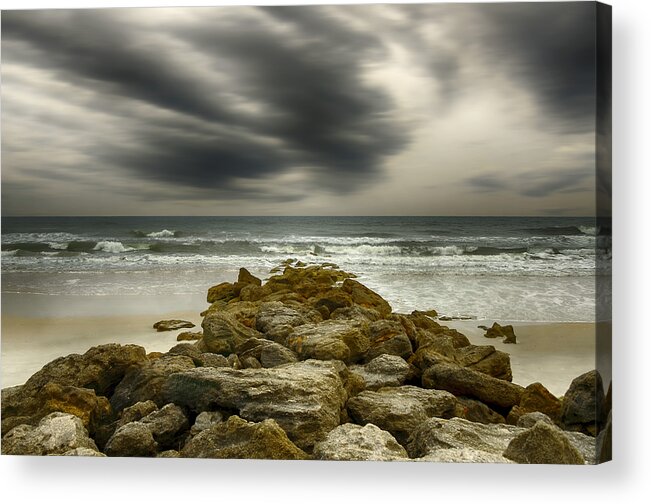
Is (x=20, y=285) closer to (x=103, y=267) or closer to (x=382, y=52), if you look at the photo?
(x=103, y=267)

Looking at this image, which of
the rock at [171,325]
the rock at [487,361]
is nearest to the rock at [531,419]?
the rock at [487,361]

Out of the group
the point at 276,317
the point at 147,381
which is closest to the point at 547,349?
the point at 276,317

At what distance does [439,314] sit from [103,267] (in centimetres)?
269

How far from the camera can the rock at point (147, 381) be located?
159 inches

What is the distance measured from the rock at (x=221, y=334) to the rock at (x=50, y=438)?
1.05 meters

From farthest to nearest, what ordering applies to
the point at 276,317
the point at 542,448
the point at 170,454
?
the point at 276,317 → the point at 170,454 → the point at 542,448

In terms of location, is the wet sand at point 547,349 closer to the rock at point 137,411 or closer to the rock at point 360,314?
the rock at point 360,314

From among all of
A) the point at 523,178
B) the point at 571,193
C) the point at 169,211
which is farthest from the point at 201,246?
the point at 571,193

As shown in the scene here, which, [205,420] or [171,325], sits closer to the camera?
[205,420]

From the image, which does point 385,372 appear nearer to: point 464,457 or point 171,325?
point 464,457

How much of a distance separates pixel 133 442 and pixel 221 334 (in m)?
0.99

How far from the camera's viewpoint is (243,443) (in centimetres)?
379

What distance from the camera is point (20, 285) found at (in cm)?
417

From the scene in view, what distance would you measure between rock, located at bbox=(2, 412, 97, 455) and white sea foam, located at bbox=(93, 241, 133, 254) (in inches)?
50.0
